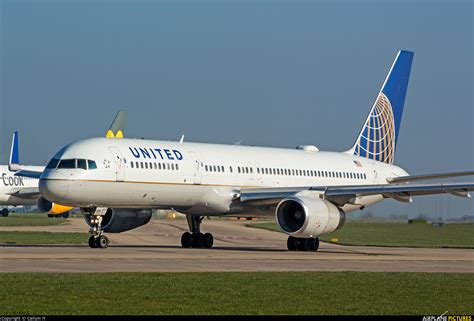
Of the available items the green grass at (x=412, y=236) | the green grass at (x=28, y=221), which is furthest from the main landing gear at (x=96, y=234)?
the green grass at (x=28, y=221)

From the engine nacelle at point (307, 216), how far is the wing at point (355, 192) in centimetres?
69

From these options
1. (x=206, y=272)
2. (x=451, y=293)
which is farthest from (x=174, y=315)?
(x=206, y=272)

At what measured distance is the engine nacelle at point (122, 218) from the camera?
1540 inches

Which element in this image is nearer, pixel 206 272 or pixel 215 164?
pixel 206 272

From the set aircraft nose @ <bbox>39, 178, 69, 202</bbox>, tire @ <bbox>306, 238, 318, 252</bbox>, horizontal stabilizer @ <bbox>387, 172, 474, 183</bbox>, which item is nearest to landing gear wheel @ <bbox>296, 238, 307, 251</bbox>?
tire @ <bbox>306, 238, 318, 252</bbox>

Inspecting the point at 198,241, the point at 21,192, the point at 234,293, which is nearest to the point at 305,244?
the point at 198,241

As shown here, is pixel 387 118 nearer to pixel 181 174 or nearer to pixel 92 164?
pixel 181 174

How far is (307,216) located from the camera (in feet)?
120

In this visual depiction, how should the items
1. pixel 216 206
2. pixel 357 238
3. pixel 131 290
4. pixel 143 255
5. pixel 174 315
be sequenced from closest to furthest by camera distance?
pixel 174 315
pixel 131 290
pixel 143 255
pixel 216 206
pixel 357 238

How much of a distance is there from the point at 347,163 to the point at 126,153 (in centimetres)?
1366

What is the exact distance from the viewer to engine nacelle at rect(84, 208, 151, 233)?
3912cm

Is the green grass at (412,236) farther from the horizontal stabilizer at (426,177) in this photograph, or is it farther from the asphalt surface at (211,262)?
the asphalt surface at (211,262)

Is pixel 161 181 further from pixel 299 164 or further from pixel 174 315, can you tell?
pixel 174 315

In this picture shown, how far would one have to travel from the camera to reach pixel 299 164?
43.9 meters
